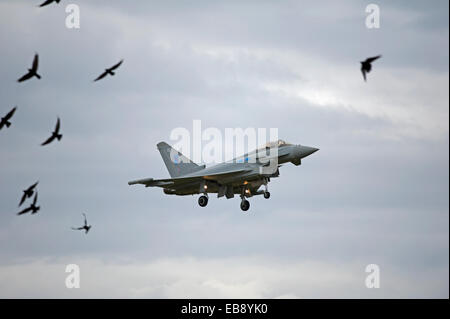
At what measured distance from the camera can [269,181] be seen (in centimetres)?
7500

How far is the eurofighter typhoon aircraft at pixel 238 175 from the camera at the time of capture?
73.7m

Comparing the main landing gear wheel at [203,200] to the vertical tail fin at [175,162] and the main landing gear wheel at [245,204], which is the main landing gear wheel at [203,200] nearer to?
the main landing gear wheel at [245,204]

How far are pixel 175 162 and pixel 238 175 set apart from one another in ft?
34.9

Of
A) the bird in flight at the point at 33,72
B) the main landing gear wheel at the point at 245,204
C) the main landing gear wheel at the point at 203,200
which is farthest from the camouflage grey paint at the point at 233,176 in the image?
the bird in flight at the point at 33,72

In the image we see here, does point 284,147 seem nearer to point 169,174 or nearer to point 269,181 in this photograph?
point 269,181

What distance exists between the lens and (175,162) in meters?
83.2

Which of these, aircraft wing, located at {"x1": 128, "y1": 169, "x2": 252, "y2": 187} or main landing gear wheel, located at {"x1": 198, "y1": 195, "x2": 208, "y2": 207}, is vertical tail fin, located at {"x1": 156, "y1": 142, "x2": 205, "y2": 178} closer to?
aircraft wing, located at {"x1": 128, "y1": 169, "x2": 252, "y2": 187}

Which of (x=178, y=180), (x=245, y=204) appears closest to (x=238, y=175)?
(x=245, y=204)

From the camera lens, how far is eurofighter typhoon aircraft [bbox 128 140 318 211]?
73.7 metres

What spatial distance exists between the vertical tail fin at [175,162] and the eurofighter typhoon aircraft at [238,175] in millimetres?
107

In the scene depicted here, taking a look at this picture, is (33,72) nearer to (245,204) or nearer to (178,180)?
(178,180)

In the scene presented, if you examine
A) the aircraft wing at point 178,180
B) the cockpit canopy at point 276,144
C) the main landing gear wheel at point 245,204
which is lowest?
the main landing gear wheel at point 245,204
